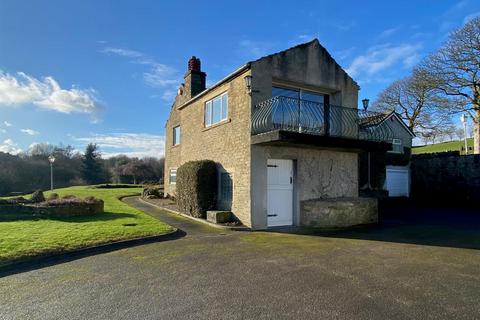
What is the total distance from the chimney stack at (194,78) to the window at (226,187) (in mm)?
→ 6084

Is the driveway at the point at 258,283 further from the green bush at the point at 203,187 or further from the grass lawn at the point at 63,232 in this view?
the green bush at the point at 203,187

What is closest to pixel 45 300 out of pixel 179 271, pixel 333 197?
pixel 179 271

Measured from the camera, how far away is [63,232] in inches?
354

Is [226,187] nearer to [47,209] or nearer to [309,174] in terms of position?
[309,174]

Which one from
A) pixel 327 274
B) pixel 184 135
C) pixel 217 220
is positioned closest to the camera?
pixel 327 274

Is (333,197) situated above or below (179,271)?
above

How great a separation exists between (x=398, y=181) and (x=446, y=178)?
3106 mm

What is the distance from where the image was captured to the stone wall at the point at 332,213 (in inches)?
428

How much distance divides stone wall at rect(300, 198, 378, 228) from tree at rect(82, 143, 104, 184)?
47.0 m

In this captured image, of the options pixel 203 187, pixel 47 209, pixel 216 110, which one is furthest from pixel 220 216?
pixel 47 209

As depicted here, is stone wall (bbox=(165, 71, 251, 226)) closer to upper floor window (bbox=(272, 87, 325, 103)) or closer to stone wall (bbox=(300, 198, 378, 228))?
upper floor window (bbox=(272, 87, 325, 103))

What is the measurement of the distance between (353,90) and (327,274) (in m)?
9.08

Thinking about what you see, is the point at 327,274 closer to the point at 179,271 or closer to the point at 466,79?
the point at 179,271

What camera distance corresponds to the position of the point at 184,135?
667 inches
